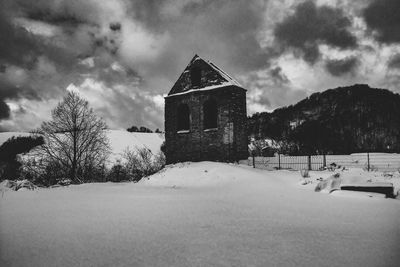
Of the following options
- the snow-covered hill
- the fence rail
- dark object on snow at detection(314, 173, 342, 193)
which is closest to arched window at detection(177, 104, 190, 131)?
the fence rail

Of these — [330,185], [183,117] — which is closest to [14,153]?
[183,117]

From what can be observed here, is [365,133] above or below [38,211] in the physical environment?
above

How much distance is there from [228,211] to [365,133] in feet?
149

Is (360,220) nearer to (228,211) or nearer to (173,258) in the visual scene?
(228,211)

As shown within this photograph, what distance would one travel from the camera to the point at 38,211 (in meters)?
6.06

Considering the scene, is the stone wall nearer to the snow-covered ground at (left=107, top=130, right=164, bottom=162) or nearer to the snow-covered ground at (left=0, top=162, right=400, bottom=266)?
the snow-covered ground at (left=0, top=162, right=400, bottom=266)

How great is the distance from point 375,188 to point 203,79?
12.2m

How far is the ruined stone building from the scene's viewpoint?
54.4 feet

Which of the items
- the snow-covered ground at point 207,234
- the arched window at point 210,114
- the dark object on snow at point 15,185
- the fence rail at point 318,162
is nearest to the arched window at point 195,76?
the arched window at point 210,114

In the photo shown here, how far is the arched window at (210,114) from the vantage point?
697 inches

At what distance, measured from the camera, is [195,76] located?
18.6 m

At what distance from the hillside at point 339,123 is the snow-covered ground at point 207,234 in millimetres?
18421

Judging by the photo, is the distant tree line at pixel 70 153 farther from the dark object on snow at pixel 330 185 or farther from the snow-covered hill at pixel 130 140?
the snow-covered hill at pixel 130 140

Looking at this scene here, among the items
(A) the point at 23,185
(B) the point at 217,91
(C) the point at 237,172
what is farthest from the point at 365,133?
(A) the point at 23,185
